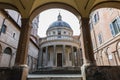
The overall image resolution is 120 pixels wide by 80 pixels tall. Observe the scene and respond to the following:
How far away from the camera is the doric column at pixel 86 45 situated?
511 cm

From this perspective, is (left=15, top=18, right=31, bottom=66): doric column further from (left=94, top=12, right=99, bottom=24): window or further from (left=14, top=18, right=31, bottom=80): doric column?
(left=94, top=12, right=99, bottom=24): window

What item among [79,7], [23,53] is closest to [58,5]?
[79,7]

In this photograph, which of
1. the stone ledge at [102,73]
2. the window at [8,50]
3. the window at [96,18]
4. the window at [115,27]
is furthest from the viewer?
the window at [96,18]

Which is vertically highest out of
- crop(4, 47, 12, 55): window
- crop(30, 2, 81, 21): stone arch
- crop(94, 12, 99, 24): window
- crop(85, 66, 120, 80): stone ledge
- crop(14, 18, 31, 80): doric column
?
crop(94, 12, 99, 24): window

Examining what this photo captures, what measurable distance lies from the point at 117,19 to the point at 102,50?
4507 mm

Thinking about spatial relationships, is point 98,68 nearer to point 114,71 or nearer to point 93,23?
point 114,71

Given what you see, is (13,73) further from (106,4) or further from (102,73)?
(106,4)

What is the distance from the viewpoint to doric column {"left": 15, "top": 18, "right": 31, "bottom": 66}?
5094mm

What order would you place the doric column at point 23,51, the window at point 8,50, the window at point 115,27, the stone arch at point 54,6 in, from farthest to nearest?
the window at point 8,50, the window at point 115,27, the stone arch at point 54,6, the doric column at point 23,51

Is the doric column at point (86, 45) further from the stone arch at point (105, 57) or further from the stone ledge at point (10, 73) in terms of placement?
the stone arch at point (105, 57)

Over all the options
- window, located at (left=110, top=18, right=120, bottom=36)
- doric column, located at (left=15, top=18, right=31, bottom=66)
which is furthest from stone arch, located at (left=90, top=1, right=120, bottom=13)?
window, located at (left=110, top=18, right=120, bottom=36)

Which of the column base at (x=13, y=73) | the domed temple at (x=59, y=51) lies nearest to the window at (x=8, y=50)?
the domed temple at (x=59, y=51)

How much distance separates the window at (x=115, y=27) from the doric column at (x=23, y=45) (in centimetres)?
893

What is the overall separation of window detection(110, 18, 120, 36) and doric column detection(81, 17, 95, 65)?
6372 millimetres
